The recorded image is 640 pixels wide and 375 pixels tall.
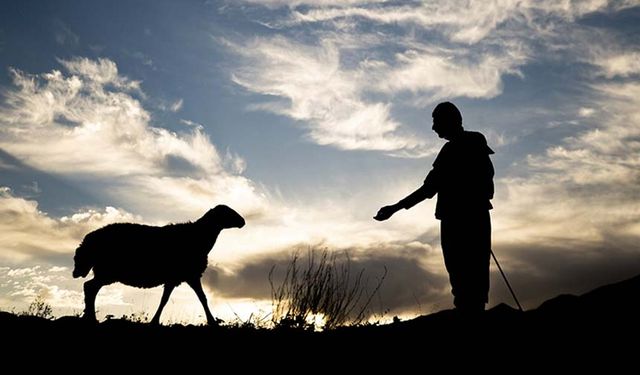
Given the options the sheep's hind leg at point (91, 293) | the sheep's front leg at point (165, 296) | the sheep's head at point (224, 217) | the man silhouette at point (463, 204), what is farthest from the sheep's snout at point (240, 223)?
the man silhouette at point (463, 204)

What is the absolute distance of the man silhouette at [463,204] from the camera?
19.0 feet

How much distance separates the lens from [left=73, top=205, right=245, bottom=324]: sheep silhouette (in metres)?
10.8

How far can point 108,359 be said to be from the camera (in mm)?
5938

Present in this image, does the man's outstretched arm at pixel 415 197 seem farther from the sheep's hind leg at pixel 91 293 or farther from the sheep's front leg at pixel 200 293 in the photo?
the sheep's hind leg at pixel 91 293

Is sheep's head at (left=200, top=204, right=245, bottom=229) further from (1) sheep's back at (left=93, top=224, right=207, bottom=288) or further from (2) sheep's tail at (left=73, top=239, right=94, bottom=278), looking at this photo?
(2) sheep's tail at (left=73, top=239, right=94, bottom=278)

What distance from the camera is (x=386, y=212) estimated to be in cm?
629

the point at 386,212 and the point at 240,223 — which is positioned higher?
the point at 240,223

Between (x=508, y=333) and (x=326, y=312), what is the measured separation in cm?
423

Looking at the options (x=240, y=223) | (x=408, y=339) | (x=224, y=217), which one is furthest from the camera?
(x=240, y=223)

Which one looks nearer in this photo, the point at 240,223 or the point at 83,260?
the point at 83,260

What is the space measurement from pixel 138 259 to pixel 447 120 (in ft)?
23.5

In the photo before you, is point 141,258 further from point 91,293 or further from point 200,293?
point 200,293

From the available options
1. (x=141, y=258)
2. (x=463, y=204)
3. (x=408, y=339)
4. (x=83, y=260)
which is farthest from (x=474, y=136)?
(x=83, y=260)

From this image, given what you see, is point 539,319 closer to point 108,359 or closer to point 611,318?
point 611,318
